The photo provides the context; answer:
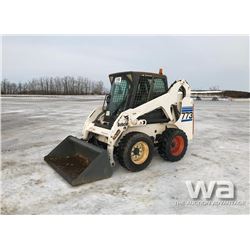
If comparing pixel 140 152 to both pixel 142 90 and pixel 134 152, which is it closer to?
pixel 134 152

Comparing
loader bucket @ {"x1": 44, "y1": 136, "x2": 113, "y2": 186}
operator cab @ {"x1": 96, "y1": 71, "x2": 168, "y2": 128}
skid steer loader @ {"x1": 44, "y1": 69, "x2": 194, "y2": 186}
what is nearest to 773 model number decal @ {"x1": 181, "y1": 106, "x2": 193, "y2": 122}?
skid steer loader @ {"x1": 44, "y1": 69, "x2": 194, "y2": 186}

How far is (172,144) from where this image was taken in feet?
16.6

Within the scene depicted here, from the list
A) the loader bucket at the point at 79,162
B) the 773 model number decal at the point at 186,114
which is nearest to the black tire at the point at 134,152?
the loader bucket at the point at 79,162

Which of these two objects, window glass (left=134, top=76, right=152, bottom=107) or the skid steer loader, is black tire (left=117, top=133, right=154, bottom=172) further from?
window glass (left=134, top=76, right=152, bottom=107)

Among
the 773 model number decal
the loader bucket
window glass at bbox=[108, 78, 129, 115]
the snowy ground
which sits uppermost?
window glass at bbox=[108, 78, 129, 115]

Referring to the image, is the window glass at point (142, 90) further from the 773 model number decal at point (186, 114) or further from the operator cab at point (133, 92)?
the 773 model number decal at point (186, 114)

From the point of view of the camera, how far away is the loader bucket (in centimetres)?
387

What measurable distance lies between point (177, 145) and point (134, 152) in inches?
49.6

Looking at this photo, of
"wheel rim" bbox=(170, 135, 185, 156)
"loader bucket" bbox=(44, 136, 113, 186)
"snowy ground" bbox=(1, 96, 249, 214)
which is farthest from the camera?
"wheel rim" bbox=(170, 135, 185, 156)

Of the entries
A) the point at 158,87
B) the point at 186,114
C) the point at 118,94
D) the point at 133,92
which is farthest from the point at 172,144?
the point at 118,94

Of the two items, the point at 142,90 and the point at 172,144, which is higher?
the point at 142,90

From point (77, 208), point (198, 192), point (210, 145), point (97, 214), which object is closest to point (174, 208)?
point (198, 192)

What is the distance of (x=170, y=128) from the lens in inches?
205

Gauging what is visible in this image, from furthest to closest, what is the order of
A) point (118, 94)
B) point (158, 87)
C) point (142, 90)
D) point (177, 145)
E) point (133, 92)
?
point (177, 145) < point (158, 87) < point (118, 94) < point (142, 90) < point (133, 92)
